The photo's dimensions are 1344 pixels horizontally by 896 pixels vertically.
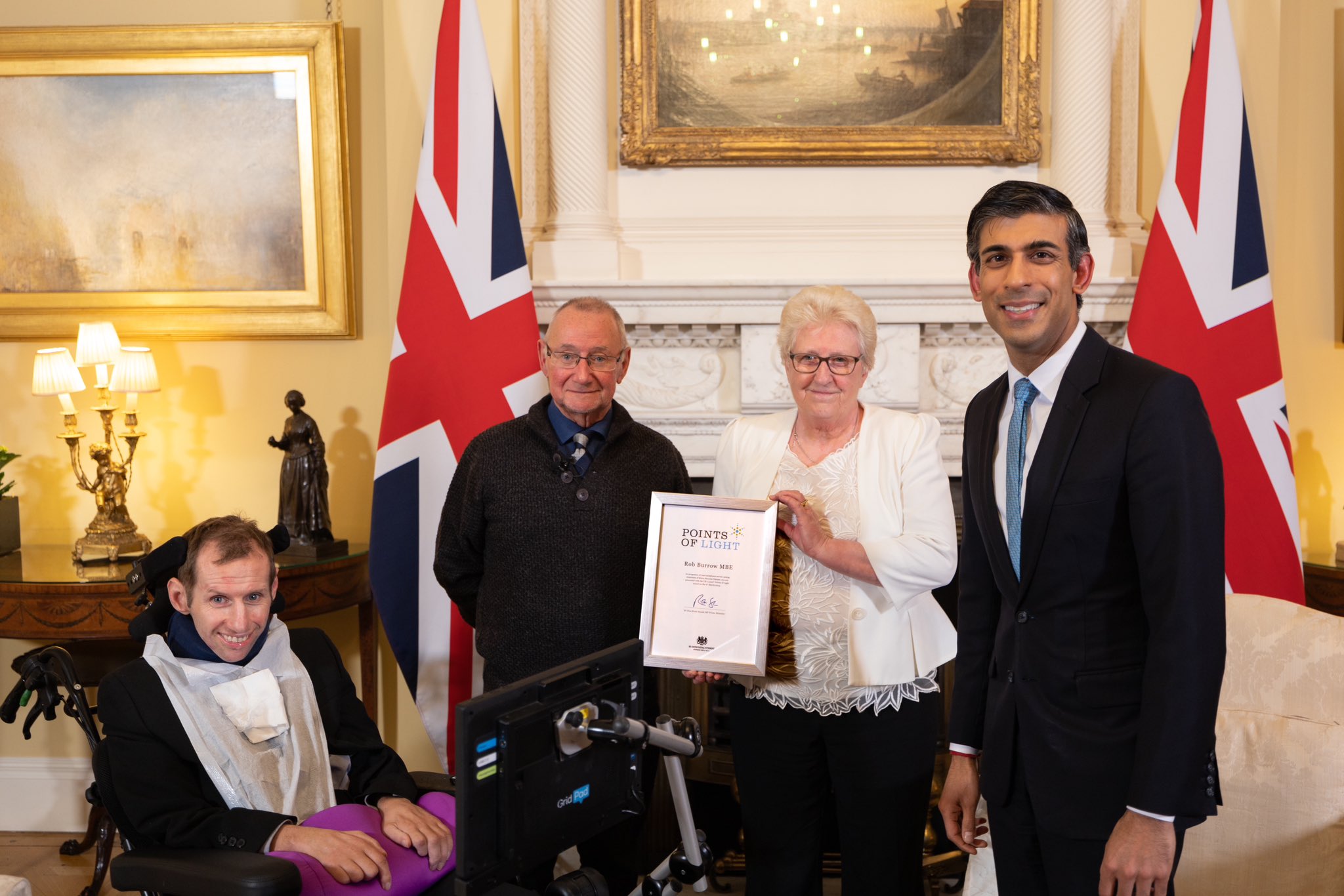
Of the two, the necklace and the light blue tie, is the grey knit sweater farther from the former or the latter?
the light blue tie

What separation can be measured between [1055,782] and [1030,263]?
0.74 metres

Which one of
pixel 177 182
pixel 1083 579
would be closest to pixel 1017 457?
pixel 1083 579

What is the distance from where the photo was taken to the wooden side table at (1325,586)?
342 centimetres

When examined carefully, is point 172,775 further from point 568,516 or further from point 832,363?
point 832,363

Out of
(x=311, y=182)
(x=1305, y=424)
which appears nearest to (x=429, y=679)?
(x=311, y=182)

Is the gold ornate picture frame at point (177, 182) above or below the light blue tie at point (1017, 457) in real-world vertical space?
above

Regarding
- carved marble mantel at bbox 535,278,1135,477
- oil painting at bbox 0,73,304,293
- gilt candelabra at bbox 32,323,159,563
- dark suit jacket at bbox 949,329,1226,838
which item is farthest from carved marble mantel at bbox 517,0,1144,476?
dark suit jacket at bbox 949,329,1226,838

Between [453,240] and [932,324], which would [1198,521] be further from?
[453,240]

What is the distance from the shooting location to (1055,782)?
4.92 feet

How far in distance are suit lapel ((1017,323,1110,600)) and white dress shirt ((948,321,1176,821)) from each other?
0.04 feet

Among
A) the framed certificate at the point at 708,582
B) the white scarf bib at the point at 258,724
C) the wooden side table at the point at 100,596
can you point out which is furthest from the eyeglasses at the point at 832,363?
the wooden side table at the point at 100,596

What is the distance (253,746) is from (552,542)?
71cm

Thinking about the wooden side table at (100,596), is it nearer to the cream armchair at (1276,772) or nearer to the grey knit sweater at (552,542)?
the grey knit sweater at (552,542)

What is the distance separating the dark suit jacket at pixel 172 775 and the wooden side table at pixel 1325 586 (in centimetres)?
293
